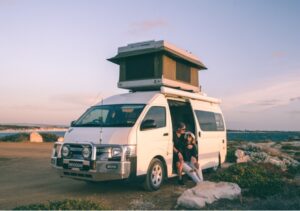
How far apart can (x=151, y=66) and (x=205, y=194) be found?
5.85m

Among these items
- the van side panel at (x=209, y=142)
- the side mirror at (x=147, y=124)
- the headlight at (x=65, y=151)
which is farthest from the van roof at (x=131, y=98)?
the van side panel at (x=209, y=142)

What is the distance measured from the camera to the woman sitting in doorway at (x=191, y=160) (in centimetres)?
1012

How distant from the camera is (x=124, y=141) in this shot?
26.7 feet

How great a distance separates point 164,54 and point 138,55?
106cm

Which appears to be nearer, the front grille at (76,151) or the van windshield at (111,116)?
the front grille at (76,151)

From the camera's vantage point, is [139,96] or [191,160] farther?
[191,160]

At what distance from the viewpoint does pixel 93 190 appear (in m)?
9.37

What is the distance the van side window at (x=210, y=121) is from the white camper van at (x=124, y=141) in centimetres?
51

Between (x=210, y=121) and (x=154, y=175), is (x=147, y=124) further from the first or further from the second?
(x=210, y=121)

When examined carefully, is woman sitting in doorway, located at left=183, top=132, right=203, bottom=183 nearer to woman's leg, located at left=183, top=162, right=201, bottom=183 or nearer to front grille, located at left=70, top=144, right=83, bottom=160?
woman's leg, located at left=183, top=162, right=201, bottom=183

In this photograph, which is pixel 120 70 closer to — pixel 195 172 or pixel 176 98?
Result: pixel 176 98

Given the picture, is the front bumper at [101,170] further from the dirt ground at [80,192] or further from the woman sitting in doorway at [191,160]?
the woman sitting in doorway at [191,160]

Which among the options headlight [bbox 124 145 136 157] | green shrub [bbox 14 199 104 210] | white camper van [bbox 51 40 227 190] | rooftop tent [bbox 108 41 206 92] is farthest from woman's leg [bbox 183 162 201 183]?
green shrub [bbox 14 199 104 210]

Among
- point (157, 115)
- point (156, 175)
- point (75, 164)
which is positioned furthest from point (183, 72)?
point (75, 164)
